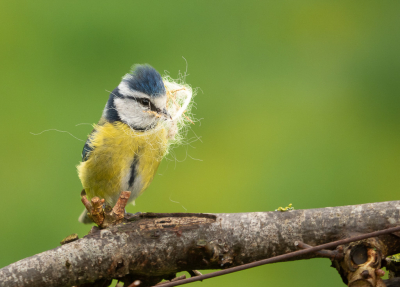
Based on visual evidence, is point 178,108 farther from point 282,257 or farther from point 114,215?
point 282,257

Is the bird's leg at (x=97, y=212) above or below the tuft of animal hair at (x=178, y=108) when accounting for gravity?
below

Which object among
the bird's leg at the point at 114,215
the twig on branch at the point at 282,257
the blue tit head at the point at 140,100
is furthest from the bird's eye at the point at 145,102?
the twig on branch at the point at 282,257

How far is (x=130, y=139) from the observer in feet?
3.28

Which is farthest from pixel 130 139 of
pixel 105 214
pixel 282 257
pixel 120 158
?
pixel 282 257

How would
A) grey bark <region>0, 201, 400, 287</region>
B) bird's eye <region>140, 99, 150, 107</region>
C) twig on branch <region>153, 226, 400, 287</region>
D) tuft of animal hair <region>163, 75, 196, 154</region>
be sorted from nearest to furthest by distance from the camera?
twig on branch <region>153, 226, 400, 287</region> < grey bark <region>0, 201, 400, 287</region> < tuft of animal hair <region>163, 75, 196, 154</region> < bird's eye <region>140, 99, 150, 107</region>

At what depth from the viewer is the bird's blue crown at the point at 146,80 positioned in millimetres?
951

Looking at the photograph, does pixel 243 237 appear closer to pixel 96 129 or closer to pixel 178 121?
pixel 178 121

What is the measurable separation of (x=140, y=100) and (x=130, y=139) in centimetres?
10

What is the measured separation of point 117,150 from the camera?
1.00 m

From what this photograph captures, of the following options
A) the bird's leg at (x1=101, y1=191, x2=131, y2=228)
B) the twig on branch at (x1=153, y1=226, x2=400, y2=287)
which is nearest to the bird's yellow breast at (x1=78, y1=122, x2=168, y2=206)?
the bird's leg at (x1=101, y1=191, x2=131, y2=228)

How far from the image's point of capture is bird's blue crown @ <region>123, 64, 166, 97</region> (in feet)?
3.12

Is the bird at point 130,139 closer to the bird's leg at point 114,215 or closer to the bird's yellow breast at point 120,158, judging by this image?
the bird's yellow breast at point 120,158

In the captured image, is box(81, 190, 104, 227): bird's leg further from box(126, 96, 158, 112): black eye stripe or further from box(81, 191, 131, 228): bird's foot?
box(126, 96, 158, 112): black eye stripe

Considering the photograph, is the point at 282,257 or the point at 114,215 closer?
the point at 282,257
